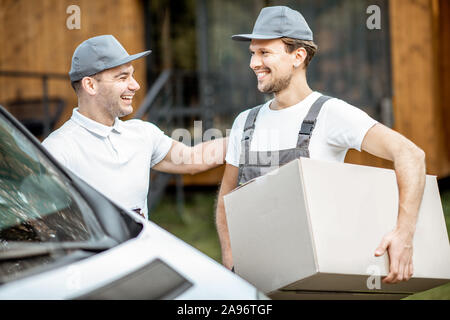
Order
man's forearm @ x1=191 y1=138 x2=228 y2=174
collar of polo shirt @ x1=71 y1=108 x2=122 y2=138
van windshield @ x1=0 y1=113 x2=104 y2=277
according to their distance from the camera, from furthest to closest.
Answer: man's forearm @ x1=191 y1=138 x2=228 y2=174 < collar of polo shirt @ x1=71 y1=108 x2=122 y2=138 < van windshield @ x1=0 y1=113 x2=104 y2=277

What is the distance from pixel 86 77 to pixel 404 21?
245 inches

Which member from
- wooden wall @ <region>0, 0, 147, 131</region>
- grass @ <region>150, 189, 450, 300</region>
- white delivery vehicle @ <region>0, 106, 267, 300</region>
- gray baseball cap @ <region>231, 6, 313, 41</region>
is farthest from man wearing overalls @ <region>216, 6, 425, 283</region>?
wooden wall @ <region>0, 0, 147, 131</region>

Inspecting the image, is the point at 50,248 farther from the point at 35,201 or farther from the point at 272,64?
the point at 272,64

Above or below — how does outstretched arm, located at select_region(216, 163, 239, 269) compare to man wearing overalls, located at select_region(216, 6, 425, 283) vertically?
below

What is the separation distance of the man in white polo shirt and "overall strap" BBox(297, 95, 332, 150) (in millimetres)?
800

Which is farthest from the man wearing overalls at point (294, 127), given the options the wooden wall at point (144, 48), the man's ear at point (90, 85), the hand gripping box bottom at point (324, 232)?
the wooden wall at point (144, 48)

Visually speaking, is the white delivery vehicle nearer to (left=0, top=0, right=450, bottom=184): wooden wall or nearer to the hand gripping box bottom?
the hand gripping box bottom

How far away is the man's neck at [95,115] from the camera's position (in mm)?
2691

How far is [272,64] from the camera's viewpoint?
2.50 m

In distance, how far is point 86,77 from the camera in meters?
2.68

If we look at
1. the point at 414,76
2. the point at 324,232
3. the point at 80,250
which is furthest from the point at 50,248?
the point at 414,76

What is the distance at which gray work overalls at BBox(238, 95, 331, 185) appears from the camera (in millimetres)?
2338

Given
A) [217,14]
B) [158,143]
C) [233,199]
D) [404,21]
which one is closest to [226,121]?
[217,14]

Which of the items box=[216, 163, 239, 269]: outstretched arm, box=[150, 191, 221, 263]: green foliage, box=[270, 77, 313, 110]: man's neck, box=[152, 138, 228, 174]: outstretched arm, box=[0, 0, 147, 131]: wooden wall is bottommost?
box=[150, 191, 221, 263]: green foliage
